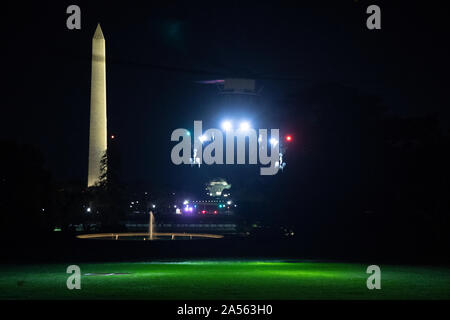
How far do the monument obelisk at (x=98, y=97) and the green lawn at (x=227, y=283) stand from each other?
4055cm

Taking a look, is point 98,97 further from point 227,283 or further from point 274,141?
point 227,283

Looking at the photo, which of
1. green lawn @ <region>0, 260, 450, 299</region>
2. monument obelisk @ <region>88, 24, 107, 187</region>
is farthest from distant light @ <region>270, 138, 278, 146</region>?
green lawn @ <region>0, 260, 450, 299</region>

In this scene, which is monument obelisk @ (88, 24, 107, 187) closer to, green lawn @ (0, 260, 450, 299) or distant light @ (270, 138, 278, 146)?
distant light @ (270, 138, 278, 146)

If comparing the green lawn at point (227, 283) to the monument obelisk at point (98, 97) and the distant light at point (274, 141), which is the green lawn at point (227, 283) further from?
the monument obelisk at point (98, 97)

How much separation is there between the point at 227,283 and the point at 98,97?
4915cm

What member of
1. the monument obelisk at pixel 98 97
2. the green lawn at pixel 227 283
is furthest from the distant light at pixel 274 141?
the green lawn at pixel 227 283

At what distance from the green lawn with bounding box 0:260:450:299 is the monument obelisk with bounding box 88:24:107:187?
133 ft

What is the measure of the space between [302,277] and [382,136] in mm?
24781

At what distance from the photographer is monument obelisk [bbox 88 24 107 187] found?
65062 mm

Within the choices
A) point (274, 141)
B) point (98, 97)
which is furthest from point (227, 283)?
point (98, 97)

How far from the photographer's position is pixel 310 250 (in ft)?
126

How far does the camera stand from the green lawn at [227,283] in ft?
55.6
